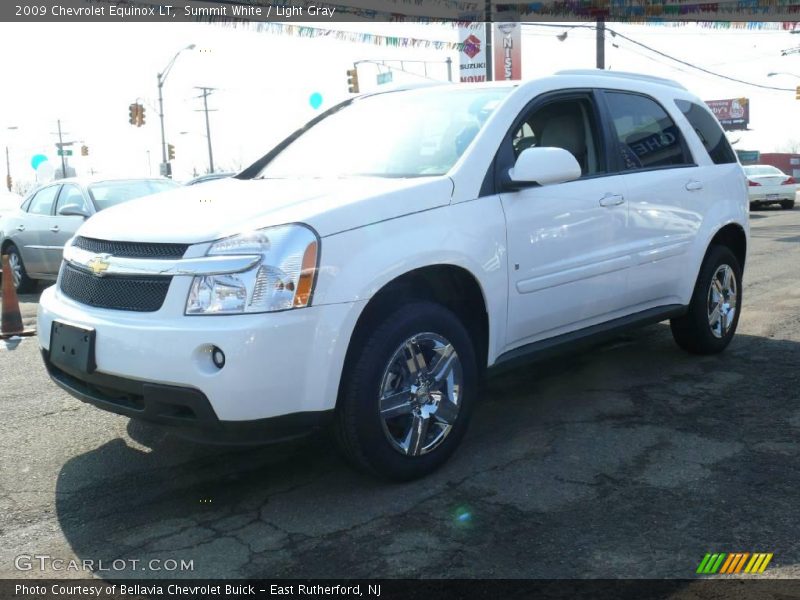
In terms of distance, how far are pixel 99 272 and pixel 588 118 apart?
2873 millimetres

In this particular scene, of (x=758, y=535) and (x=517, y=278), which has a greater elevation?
(x=517, y=278)

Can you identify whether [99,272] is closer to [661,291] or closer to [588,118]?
[588,118]

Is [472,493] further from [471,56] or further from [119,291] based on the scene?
[471,56]

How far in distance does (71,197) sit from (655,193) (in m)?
7.86

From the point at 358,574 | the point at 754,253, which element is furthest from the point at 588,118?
the point at 754,253

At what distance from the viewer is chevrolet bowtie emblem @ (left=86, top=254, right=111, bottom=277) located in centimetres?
367

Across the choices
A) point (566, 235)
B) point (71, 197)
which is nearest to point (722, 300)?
point (566, 235)

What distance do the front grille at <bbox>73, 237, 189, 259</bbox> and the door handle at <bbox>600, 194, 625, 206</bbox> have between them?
240cm

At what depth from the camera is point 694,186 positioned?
5480 millimetres

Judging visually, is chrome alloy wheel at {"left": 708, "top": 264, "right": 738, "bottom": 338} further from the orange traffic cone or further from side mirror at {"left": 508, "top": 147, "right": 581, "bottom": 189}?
the orange traffic cone

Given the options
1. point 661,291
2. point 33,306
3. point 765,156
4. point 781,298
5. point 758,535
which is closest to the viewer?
point 758,535

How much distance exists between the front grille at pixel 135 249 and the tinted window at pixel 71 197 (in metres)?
6.73

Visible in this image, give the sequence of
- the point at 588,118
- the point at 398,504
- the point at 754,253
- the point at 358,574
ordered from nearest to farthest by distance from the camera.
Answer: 1. the point at 358,574
2. the point at 398,504
3. the point at 588,118
4. the point at 754,253

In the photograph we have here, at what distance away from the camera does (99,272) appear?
369 centimetres
